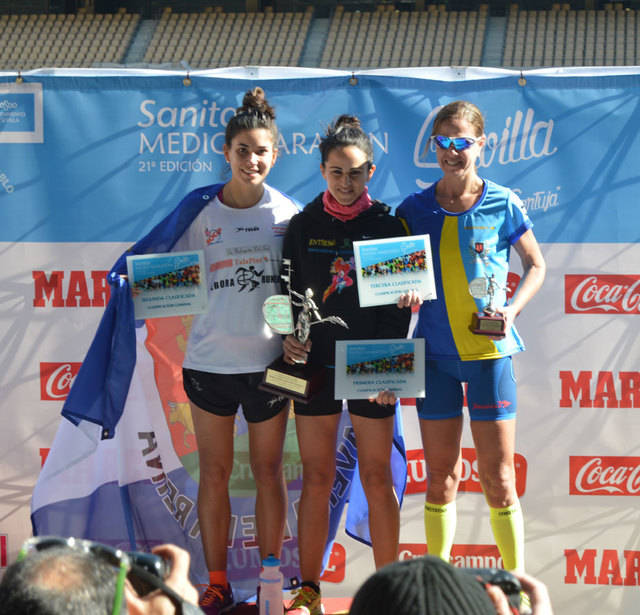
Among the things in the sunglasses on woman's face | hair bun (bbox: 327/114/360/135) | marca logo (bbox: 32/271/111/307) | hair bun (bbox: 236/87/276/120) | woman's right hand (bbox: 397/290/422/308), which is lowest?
woman's right hand (bbox: 397/290/422/308)

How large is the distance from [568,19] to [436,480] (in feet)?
41.0

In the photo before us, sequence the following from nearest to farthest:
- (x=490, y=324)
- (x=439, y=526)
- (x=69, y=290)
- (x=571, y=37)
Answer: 1. (x=490, y=324)
2. (x=439, y=526)
3. (x=69, y=290)
4. (x=571, y=37)

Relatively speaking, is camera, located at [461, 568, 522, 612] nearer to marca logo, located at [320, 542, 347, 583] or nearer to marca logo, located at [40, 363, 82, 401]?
marca logo, located at [320, 542, 347, 583]

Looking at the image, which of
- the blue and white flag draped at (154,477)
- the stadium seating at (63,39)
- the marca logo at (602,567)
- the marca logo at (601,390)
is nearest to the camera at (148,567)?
the blue and white flag draped at (154,477)

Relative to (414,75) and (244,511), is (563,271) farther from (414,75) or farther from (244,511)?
(244,511)

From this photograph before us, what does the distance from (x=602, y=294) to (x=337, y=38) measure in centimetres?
1121

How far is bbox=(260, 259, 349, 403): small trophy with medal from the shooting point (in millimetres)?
2820

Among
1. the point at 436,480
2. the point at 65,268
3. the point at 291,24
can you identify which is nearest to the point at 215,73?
the point at 65,268

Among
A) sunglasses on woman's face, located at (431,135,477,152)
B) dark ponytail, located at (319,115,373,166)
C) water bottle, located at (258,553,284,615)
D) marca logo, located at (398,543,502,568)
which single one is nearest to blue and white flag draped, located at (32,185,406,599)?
marca logo, located at (398,543,502,568)

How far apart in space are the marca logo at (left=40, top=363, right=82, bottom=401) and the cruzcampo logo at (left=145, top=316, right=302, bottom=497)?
0.41 metres

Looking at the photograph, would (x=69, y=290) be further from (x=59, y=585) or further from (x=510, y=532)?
(x=59, y=585)

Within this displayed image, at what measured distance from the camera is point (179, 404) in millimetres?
3764

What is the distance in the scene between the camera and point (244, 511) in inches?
149

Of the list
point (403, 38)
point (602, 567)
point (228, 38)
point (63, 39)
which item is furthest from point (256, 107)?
point (63, 39)
